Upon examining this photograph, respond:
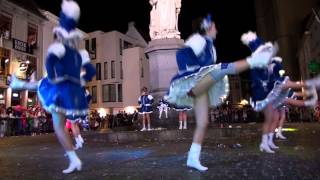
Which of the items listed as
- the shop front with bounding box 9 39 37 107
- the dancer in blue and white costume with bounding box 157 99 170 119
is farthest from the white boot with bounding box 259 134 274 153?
the shop front with bounding box 9 39 37 107

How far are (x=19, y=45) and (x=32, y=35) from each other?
2.45 meters

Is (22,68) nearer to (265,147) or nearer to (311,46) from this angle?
(311,46)

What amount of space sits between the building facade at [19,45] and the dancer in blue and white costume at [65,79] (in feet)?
89.1

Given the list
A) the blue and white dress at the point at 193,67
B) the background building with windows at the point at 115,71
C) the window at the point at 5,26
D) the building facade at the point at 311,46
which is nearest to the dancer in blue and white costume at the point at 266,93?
the blue and white dress at the point at 193,67

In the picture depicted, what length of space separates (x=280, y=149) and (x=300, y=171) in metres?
2.49

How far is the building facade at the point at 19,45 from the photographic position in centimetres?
3083

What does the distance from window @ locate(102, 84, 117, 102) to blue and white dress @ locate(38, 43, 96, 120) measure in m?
42.4

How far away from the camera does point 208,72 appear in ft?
15.5

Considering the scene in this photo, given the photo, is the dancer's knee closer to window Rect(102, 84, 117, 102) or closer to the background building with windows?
the background building with windows

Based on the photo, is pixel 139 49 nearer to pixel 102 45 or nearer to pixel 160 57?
pixel 102 45

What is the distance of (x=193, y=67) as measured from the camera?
192 inches

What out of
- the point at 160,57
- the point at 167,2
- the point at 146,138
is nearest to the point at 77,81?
the point at 146,138

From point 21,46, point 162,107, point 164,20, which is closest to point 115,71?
point 21,46

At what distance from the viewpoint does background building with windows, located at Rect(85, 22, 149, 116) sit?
148 feet
